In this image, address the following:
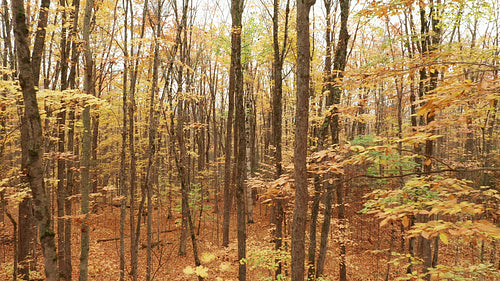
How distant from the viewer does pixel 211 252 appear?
12.7 m

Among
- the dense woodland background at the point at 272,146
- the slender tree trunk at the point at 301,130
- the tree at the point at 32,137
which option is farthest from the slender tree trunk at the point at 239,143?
the tree at the point at 32,137

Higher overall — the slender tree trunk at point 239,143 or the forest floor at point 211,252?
the slender tree trunk at point 239,143

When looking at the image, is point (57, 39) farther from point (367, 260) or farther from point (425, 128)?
point (367, 260)

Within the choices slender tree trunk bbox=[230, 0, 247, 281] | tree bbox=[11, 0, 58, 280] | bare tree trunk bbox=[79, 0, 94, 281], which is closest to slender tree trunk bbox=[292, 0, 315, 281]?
slender tree trunk bbox=[230, 0, 247, 281]

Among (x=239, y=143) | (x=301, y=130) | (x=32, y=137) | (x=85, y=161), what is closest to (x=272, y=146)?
(x=239, y=143)

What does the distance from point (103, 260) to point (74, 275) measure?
4.52ft

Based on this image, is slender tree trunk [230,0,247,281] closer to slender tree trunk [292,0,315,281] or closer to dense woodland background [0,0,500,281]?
dense woodland background [0,0,500,281]

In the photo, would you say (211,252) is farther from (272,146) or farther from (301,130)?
(301,130)

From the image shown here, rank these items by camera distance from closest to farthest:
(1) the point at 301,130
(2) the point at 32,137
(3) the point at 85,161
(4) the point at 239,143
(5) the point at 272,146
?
1. (1) the point at 301,130
2. (2) the point at 32,137
3. (4) the point at 239,143
4. (3) the point at 85,161
5. (5) the point at 272,146

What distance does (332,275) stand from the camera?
12.1 meters

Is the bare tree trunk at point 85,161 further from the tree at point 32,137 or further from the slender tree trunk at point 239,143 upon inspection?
the slender tree trunk at point 239,143

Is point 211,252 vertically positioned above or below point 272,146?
below

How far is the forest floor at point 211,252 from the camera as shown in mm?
10898

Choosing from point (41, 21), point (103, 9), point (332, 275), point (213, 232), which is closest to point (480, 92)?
point (41, 21)
